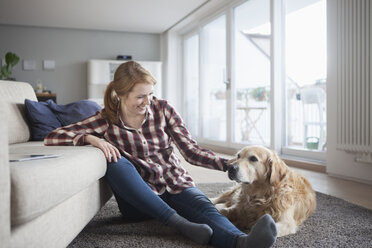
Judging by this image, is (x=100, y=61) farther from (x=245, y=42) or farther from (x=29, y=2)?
(x=245, y=42)

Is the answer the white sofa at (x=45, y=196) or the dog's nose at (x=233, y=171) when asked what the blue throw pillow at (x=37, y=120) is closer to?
the white sofa at (x=45, y=196)

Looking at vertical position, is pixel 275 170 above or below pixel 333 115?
below

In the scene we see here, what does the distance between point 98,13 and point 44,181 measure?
568cm

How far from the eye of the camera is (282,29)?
168 inches

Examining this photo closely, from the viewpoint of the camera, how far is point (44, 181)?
92cm

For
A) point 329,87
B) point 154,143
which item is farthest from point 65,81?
point 154,143

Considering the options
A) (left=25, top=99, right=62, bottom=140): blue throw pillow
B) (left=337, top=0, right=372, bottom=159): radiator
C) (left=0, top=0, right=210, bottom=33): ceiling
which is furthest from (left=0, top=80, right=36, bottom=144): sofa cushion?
(left=0, top=0, right=210, bottom=33): ceiling

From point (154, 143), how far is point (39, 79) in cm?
628

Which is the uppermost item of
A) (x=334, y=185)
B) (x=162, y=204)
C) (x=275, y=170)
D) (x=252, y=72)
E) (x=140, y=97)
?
(x=252, y=72)

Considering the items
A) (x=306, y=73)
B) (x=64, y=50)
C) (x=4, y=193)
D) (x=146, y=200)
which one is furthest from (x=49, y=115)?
(x=64, y=50)

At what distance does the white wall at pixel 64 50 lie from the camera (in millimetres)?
6965

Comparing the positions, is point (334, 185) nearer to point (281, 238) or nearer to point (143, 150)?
point (281, 238)

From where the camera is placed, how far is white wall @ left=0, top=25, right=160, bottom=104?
6965 mm

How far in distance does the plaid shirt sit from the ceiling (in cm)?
415
